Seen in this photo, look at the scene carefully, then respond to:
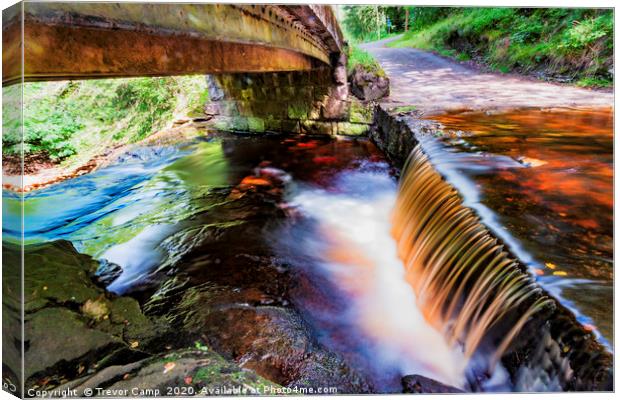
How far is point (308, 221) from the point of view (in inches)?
171

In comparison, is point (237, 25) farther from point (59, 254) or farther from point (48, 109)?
point (48, 109)

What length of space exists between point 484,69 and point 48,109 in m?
6.45

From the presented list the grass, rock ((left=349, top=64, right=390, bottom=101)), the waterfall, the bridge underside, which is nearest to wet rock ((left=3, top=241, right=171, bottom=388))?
the bridge underside

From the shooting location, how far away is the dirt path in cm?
436

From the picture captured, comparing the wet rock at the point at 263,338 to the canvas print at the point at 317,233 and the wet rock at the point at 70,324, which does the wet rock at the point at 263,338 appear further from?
the wet rock at the point at 70,324

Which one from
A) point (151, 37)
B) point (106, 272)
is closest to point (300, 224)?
point (106, 272)

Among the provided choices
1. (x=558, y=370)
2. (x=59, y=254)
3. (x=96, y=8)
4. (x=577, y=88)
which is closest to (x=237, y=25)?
(x=96, y=8)

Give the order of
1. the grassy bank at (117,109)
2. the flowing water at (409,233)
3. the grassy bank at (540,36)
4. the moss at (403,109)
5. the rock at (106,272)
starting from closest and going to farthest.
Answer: the flowing water at (409,233) → the grassy bank at (540,36) → the rock at (106,272) → the moss at (403,109) → the grassy bank at (117,109)

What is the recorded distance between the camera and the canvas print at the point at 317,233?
1666 millimetres

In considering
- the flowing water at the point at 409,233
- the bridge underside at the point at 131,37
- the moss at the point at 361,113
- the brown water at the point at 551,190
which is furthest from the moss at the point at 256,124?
the bridge underside at the point at 131,37

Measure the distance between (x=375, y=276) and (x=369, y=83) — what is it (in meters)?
4.96

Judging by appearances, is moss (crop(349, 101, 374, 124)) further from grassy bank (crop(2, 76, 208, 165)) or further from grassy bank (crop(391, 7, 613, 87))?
grassy bank (crop(2, 76, 208, 165))

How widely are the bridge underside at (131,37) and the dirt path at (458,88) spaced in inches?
103

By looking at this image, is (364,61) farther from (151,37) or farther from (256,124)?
(151,37)
